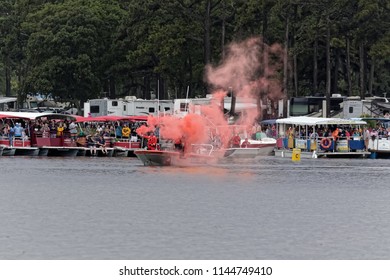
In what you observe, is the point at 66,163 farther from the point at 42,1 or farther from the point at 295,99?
the point at 42,1

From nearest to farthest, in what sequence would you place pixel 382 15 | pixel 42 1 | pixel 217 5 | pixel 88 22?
pixel 382 15, pixel 217 5, pixel 88 22, pixel 42 1

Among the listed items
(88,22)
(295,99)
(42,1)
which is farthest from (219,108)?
(42,1)

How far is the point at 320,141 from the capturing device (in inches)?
3578

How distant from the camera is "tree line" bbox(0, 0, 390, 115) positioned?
4301 inches

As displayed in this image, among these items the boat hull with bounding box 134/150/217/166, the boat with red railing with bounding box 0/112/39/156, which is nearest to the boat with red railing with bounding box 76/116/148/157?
the boat with red railing with bounding box 0/112/39/156

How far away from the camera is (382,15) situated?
106 metres

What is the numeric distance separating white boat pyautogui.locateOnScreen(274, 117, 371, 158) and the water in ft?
15.8

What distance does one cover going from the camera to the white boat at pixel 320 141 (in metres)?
90.3

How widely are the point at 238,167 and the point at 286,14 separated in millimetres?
30202

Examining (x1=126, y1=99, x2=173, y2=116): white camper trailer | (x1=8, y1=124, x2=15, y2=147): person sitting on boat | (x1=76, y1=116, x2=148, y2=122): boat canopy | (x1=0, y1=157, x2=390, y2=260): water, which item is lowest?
(x1=0, y1=157, x2=390, y2=260): water

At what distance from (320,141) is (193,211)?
37329 millimetres

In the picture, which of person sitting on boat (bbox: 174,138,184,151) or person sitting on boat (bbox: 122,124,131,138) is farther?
person sitting on boat (bbox: 122,124,131,138)

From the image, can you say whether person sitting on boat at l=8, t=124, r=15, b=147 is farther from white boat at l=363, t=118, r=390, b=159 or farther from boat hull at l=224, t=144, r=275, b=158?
white boat at l=363, t=118, r=390, b=159

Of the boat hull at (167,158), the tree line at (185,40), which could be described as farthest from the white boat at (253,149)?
the tree line at (185,40)
